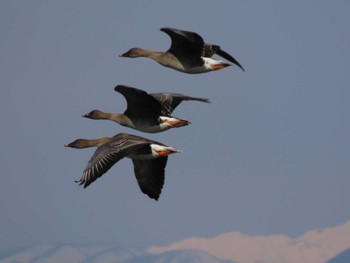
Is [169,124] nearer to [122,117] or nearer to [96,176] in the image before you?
[122,117]

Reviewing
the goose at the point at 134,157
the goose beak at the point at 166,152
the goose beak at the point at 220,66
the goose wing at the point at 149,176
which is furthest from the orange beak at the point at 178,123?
the goose beak at the point at 220,66

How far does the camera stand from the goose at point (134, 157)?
3688cm

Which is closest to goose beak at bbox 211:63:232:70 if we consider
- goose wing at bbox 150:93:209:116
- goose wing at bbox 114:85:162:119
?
goose wing at bbox 150:93:209:116

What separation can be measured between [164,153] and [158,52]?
16.4 feet

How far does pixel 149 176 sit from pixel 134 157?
155cm

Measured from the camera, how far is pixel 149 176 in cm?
4078

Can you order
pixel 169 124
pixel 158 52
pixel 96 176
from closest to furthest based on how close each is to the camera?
pixel 96 176, pixel 169 124, pixel 158 52

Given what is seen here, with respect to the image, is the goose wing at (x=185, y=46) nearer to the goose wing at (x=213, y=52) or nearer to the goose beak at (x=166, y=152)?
the goose wing at (x=213, y=52)

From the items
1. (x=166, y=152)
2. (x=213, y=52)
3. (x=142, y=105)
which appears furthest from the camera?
(x=213, y=52)

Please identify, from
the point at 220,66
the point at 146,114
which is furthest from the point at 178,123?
the point at 220,66

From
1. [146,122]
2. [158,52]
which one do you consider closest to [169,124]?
[146,122]

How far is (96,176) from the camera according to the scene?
36594 mm

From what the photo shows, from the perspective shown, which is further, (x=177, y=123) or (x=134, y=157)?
(x=177, y=123)

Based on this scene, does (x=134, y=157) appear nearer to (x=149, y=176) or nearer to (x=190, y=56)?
(x=149, y=176)
